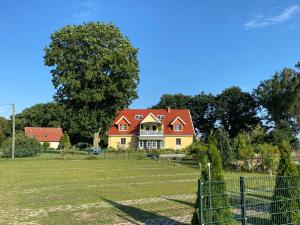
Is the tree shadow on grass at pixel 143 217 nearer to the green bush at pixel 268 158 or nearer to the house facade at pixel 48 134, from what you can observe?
the green bush at pixel 268 158

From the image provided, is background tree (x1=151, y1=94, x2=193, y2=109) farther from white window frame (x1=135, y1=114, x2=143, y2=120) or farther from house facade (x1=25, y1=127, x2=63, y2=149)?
house facade (x1=25, y1=127, x2=63, y2=149)

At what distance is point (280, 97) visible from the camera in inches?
2918

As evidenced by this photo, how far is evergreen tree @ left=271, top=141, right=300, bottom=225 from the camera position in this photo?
9.18 metres

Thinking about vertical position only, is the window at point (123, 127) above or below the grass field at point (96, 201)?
above

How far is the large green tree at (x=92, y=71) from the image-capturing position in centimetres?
5556

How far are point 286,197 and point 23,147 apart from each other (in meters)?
47.0

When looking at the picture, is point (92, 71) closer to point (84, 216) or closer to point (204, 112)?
point (84, 216)

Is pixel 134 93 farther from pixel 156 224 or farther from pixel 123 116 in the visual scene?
pixel 156 224

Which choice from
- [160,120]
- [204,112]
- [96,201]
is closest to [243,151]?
[96,201]

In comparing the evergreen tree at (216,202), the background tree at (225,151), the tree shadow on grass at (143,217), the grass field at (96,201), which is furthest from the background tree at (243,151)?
the evergreen tree at (216,202)

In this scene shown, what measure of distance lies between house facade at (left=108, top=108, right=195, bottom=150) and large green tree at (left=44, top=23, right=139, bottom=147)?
19.8m

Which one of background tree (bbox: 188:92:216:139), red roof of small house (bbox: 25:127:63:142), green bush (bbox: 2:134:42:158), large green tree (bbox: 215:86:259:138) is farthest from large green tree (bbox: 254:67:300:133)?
red roof of small house (bbox: 25:127:63:142)

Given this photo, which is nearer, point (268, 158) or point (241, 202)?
point (241, 202)

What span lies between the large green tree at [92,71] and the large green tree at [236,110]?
3962 centimetres
